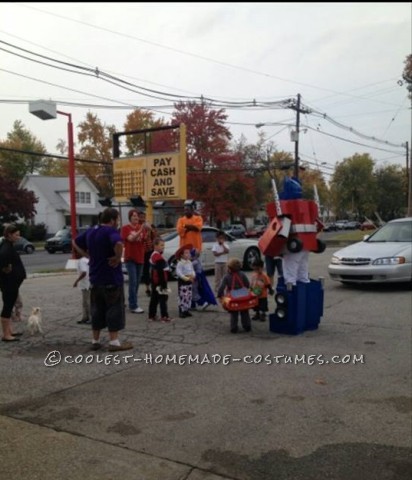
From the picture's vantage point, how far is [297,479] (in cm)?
353

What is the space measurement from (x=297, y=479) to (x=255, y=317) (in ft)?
15.9

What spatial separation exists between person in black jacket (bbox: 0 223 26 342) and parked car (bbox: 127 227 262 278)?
535 centimetres

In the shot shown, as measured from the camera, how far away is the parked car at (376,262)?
10.8m

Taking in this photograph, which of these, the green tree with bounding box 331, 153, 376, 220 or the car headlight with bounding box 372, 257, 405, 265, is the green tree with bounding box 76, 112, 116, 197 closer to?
the green tree with bounding box 331, 153, 376, 220

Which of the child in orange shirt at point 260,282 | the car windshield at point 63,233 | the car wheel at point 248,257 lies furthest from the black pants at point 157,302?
the car windshield at point 63,233

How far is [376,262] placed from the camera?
10930 mm

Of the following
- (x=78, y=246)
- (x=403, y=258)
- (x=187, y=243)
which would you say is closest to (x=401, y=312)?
(x=403, y=258)

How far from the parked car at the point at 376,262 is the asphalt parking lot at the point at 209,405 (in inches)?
117

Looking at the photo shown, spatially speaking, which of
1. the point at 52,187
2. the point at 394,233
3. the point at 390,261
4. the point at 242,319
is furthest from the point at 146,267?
the point at 52,187

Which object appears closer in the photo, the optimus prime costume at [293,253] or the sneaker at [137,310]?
the optimus prime costume at [293,253]

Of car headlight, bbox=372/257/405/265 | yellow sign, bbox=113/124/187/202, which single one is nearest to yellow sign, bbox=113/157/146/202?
yellow sign, bbox=113/124/187/202

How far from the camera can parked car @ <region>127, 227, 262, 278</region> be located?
13.8m

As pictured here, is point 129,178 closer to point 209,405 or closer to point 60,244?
point 209,405

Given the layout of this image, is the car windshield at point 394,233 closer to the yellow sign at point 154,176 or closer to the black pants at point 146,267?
the yellow sign at point 154,176
